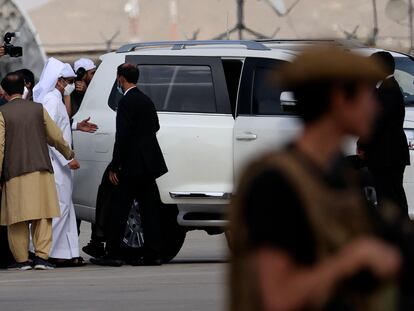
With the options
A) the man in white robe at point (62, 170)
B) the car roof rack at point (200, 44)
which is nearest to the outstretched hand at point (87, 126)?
the man in white robe at point (62, 170)

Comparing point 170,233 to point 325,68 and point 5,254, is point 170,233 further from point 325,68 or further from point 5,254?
point 325,68

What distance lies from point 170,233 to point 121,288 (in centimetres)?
237

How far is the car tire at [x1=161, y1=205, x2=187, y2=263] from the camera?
14.3 m

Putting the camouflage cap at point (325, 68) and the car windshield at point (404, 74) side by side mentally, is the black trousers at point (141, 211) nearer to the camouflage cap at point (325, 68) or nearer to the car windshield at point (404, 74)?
the car windshield at point (404, 74)

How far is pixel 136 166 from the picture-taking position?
13867 millimetres

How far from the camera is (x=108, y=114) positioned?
14586mm

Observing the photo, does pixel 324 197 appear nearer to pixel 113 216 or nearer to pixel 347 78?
pixel 347 78

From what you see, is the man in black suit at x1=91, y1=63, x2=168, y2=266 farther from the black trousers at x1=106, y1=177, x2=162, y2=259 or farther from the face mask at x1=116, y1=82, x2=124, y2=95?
the face mask at x1=116, y1=82, x2=124, y2=95

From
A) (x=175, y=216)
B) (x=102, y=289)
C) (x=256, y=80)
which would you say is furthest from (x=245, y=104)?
(x=102, y=289)

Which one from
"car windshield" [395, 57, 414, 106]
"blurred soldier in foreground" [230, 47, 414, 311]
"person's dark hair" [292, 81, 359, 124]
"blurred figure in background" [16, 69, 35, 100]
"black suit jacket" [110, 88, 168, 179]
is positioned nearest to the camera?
"blurred soldier in foreground" [230, 47, 414, 311]

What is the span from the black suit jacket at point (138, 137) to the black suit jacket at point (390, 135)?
173 centimetres

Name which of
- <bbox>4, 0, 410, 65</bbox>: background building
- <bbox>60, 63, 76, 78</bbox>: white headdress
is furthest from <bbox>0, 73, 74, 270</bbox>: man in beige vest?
<bbox>4, 0, 410, 65</bbox>: background building

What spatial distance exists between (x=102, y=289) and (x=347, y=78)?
26.5ft

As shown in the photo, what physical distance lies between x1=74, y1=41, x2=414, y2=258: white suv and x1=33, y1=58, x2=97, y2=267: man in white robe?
0.17 meters
